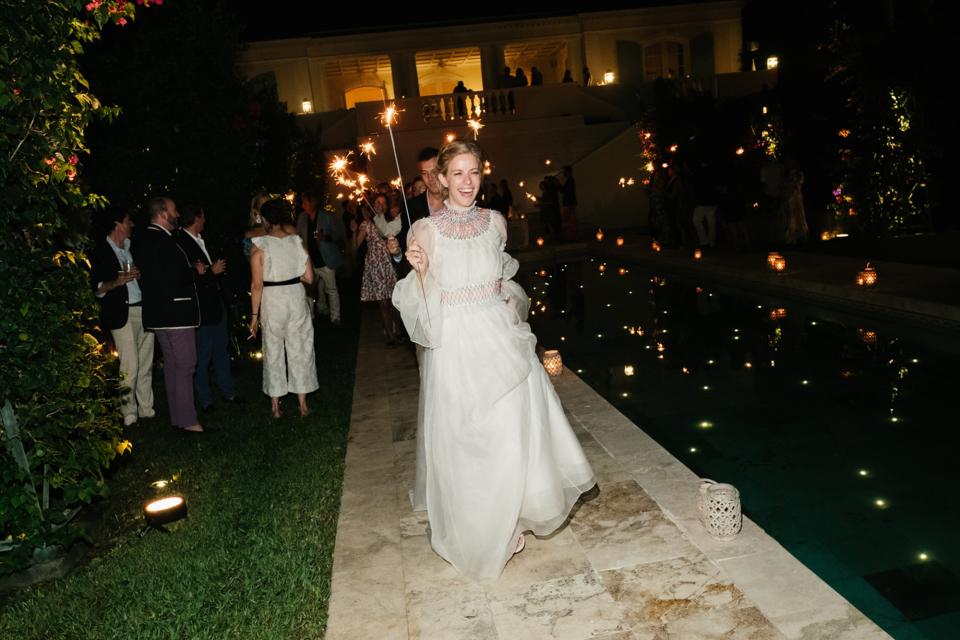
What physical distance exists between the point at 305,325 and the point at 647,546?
3880mm

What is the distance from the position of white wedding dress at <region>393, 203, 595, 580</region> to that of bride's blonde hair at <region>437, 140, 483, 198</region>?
230 mm

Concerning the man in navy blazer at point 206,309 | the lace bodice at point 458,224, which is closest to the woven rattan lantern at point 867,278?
the lace bodice at point 458,224

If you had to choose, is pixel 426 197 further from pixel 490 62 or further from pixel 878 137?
pixel 490 62

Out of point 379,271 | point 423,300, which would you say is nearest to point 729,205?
point 379,271

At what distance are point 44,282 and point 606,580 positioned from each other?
3212mm

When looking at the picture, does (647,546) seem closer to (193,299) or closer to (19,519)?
(19,519)

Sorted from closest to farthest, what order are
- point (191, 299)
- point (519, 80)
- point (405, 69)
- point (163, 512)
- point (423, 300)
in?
point (423, 300) → point (163, 512) → point (191, 299) → point (519, 80) → point (405, 69)

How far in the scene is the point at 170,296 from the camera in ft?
19.7

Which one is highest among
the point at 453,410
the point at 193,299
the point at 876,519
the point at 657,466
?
the point at 193,299

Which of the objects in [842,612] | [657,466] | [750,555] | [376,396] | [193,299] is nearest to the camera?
[842,612]

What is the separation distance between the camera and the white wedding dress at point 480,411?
135 inches

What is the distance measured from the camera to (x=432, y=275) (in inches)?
145

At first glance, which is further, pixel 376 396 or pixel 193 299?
pixel 376 396

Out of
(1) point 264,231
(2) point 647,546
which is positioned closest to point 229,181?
(1) point 264,231
